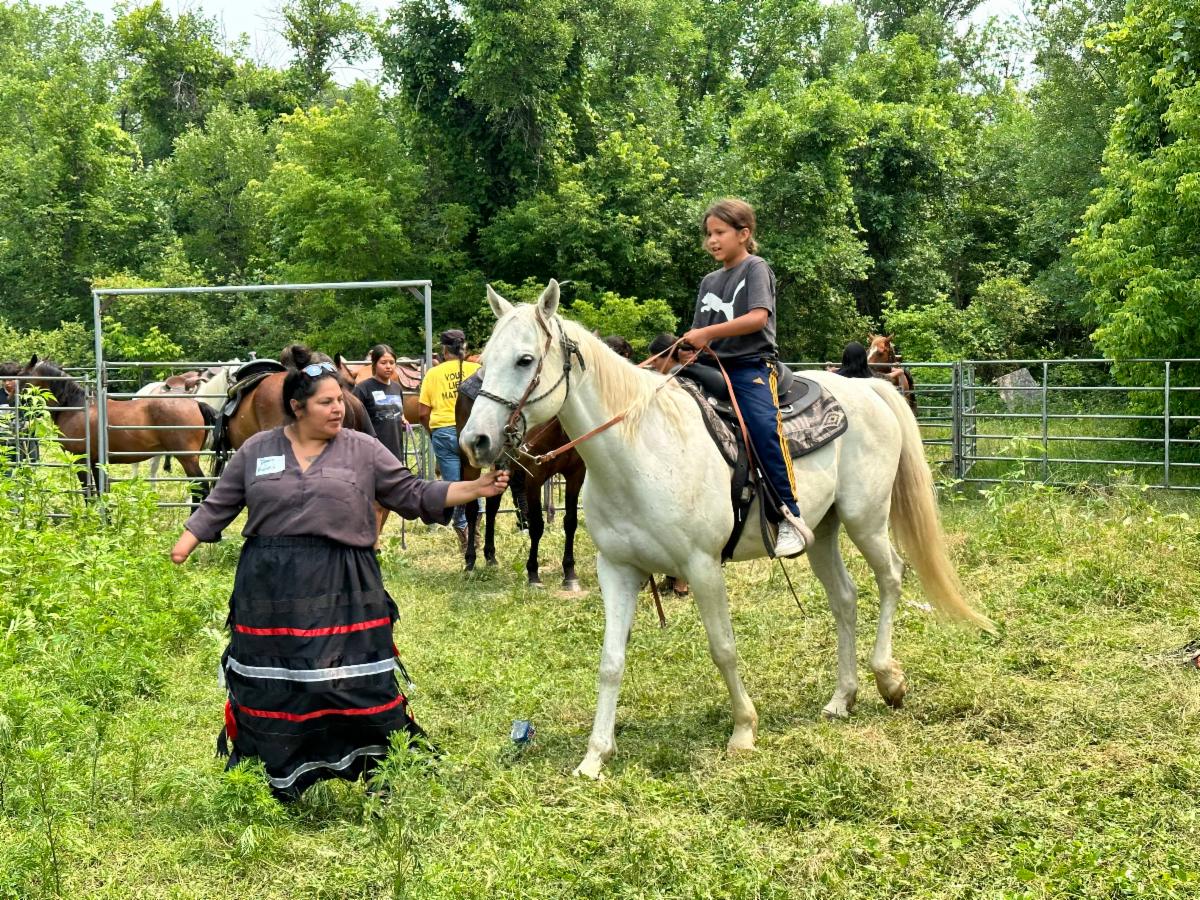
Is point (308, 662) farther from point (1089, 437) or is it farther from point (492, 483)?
point (1089, 437)

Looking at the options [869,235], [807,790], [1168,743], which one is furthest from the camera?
[869,235]

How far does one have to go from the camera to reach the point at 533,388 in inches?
172

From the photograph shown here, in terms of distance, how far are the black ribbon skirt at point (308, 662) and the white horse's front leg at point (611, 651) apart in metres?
0.97

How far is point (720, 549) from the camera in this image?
4938mm

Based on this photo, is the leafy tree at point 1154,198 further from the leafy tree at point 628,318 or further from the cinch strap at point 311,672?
the cinch strap at point 311,672

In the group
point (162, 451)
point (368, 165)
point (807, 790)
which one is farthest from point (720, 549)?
point (368, 165)

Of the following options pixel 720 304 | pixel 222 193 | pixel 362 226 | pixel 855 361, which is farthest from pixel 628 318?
pixel 222 193

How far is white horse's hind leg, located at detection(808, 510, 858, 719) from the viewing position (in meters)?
5.50

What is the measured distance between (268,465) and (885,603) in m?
3.31

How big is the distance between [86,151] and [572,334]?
32.7 metres

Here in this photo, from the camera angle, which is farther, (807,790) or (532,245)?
(532,245)

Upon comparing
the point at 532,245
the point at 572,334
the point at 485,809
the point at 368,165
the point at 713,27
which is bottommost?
the point at 485,809

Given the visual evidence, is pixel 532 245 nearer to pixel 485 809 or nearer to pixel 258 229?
pixel 258 229

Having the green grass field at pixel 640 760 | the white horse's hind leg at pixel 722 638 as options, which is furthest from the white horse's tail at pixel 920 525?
the white horse's hind leg at pixel 722 638
